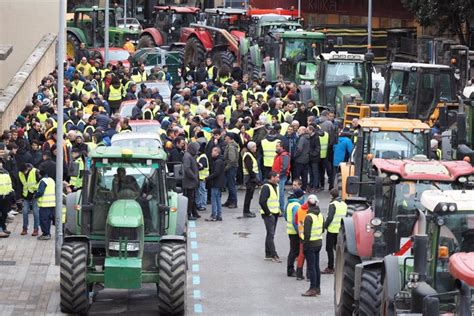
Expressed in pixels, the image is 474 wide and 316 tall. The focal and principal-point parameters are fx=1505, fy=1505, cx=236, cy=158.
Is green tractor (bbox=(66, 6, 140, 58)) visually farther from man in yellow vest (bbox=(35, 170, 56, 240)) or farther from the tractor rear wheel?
man in yellow vest (bbox=(35, 170, 56, 240))

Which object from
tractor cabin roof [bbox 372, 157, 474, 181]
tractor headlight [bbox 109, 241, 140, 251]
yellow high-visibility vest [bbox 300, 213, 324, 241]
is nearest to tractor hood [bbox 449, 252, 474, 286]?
tractor cabin roof [bbox 372, 157, 474, 181]

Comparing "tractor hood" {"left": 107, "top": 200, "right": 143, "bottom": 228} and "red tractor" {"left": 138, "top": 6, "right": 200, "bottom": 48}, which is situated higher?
"red tractor" {"left": 138, "top": 6, "right": 200, "bottom": 48}

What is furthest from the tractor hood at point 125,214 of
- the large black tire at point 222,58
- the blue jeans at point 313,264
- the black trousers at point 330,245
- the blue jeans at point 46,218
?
the large black tire at point 222,58

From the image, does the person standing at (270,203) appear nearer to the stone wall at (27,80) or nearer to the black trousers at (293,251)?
the black trousers at (293,251)

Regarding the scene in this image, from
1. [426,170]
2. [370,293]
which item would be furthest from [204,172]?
[370,293]

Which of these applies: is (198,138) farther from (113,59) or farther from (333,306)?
(113,59)

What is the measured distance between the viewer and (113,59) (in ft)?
177

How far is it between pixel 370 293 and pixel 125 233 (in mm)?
4799

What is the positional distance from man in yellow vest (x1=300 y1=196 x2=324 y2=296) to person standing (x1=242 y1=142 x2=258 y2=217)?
691 cm

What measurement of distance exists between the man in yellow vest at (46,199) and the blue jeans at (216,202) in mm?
3837

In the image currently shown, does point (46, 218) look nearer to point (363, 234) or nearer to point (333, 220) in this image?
point (333, 220)

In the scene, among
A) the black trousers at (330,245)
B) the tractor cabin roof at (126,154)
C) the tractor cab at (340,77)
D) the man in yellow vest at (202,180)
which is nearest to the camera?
the tractor cabin roof at (126,154)

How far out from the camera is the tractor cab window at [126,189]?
→ 2231cm

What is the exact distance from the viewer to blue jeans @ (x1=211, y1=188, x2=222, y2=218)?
30469 mm
